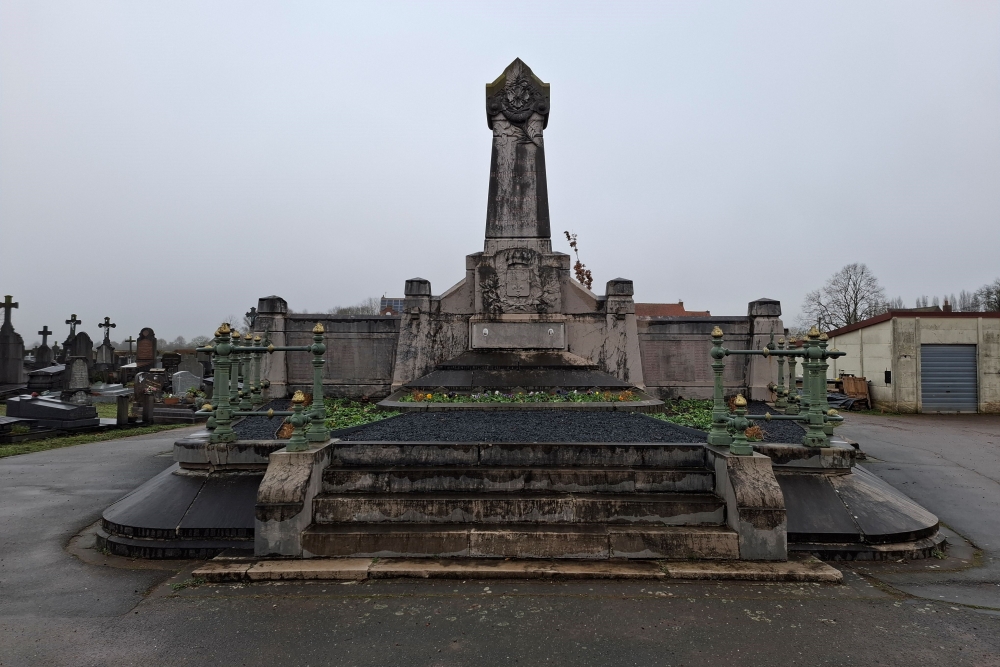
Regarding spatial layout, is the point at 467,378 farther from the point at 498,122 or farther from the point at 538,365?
the point at 498,122

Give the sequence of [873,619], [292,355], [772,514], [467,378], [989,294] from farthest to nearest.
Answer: [989,294]
[292,355]
[467,378]
[772,514]
[873,619]

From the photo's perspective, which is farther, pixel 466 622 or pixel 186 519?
pixel 186 519

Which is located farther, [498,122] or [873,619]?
[498,122]

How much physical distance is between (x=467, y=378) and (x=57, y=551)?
6.72 metres

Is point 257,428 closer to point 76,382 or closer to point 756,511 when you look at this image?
point 756,511

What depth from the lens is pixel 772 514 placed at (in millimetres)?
4898

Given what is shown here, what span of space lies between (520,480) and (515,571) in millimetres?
1167

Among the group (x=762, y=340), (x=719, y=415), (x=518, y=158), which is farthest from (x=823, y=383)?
(x=518, y=158)

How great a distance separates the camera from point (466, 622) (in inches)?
151

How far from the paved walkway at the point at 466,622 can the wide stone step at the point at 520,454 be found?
154 cm

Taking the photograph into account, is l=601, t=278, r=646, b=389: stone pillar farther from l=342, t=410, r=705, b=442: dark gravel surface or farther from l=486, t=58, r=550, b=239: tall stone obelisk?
l=342, t=410, r=705, b=442: dark gravel surface

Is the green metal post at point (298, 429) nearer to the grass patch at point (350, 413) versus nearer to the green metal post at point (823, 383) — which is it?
the grass patch at point (350, 413)

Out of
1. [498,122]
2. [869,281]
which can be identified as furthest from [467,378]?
[869,281]

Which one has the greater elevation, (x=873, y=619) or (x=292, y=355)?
(x=292, y=355)
